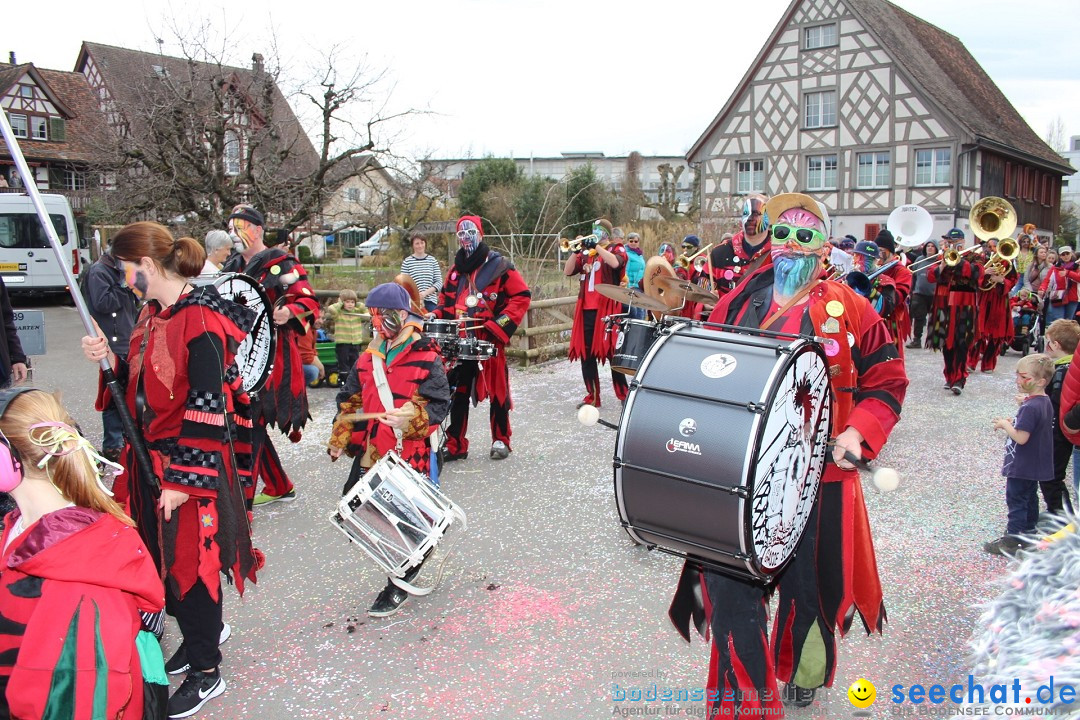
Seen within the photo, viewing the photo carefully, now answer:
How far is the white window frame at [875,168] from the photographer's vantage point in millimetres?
25500

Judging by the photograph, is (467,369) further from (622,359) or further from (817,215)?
(817,215)

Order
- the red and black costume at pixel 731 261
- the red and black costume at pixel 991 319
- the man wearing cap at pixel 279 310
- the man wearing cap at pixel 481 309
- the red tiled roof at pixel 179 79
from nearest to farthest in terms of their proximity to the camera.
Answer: the man wearing cap at pixel 279 310, the red and black costume at pixel 731 261, the man wearing cap at pixel 481 309, the red and black costume at pixel 991 319, the red tiled roof at pixel 179 79

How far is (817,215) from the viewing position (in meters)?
3.05

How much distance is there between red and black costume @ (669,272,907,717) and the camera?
110 inches

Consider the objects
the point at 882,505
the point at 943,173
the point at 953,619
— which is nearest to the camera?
the point at 953,619

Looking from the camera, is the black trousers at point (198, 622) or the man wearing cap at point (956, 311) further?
the man wearing cap at point (956, 311)

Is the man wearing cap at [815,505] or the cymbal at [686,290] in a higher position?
the cymbal at [686,290]

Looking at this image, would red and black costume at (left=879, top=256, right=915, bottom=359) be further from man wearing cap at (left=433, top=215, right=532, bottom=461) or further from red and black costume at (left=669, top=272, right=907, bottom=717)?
red and black costume at (left=669, top=272, right=907, bottom=717)

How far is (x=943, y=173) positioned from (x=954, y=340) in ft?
60.1

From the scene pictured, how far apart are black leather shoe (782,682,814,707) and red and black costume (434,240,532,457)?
3.76 metres

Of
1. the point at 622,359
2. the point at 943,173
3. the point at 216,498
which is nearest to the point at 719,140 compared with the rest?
the point at 943,173

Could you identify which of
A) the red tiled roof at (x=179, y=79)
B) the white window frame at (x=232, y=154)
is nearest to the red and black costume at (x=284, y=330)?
the white window frame at (x=232, y=154)

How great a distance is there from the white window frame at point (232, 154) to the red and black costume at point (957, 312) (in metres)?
10.8

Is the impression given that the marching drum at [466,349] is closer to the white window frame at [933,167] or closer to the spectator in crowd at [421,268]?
the spectator in crowd at [421,268]
